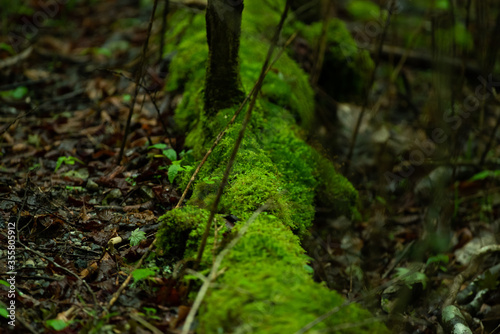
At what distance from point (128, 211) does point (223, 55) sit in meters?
1.25

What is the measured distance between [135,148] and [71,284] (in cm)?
166

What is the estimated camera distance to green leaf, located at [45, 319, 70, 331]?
1.98 meters

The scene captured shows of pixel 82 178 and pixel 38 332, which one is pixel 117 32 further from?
pixel 38 332

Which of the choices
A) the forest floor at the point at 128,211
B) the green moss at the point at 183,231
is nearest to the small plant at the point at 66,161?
the forest floor at the point at 128,211

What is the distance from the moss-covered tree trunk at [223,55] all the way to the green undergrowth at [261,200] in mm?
131

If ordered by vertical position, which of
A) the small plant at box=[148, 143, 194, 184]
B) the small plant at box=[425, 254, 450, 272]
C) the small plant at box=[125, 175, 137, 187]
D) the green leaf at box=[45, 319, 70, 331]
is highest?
the small plant at box=[148, 143, 194, 184]

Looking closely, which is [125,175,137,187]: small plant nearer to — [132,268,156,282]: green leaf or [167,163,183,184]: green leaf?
[167,163,183,184]: green leaf

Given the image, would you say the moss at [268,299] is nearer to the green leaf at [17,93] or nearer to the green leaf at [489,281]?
the green leaf at [489,281]

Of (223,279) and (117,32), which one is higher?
(117,32)

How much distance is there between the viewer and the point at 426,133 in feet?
17.1

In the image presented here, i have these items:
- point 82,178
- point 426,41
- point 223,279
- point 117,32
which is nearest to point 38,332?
point 223,279

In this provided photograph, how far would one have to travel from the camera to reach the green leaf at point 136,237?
263 cm

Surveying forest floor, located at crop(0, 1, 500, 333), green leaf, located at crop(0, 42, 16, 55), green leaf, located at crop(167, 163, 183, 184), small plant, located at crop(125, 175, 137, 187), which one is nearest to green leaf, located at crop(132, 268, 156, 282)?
forest floor, located at crop(0, 1, 500, 333)

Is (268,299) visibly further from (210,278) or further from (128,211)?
(128,211)
